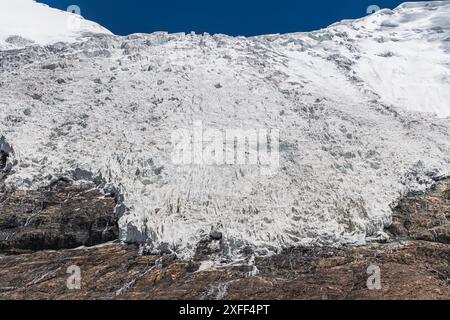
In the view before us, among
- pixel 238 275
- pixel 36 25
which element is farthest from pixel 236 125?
pixel 36 25

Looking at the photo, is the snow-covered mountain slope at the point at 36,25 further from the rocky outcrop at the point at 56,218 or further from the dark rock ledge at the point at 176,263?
the dark rock ledge at the point at 176,263

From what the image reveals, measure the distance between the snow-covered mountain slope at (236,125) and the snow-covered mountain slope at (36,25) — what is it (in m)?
2.34

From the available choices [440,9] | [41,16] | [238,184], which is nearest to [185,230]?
[238,184]

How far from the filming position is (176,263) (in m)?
17.1

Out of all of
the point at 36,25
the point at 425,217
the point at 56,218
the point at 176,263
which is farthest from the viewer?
the point at 36,25

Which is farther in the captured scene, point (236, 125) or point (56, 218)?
point (236, 125)

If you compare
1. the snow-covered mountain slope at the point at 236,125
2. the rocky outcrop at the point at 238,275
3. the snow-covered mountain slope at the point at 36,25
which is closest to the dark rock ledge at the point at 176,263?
the rocky outcrop at the point at 238,275

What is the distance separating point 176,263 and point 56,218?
16.3 feet

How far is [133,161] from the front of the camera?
21375mm

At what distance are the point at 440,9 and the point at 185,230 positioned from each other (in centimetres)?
3163

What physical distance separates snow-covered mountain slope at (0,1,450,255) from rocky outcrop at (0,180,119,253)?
0.59 metres

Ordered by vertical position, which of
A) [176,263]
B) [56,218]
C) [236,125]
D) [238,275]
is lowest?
[238,275]

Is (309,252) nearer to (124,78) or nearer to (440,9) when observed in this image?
(124,78)

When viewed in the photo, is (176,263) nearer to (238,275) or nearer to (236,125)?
(238,275)
